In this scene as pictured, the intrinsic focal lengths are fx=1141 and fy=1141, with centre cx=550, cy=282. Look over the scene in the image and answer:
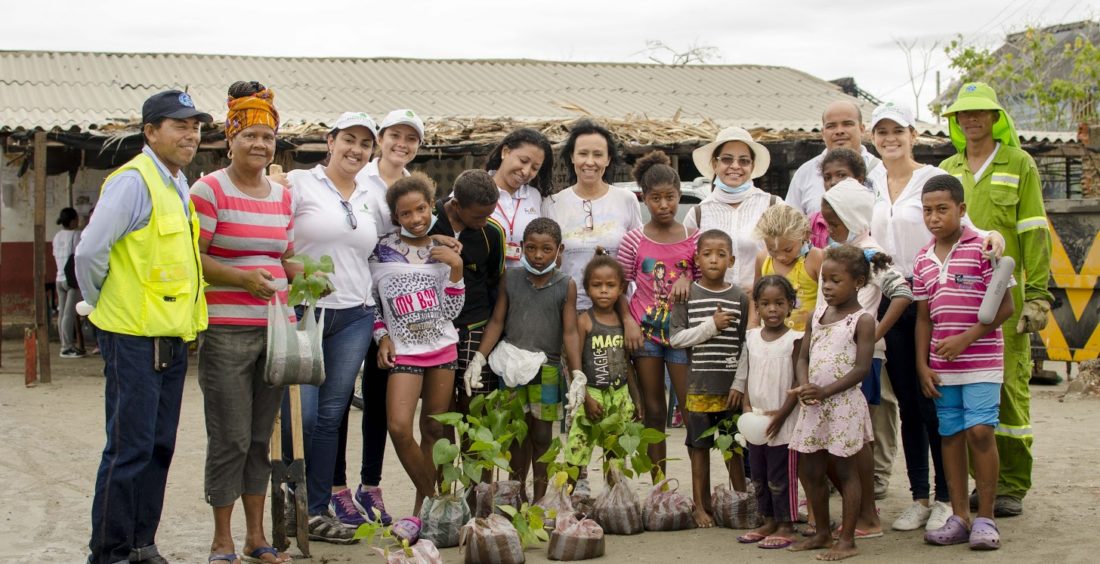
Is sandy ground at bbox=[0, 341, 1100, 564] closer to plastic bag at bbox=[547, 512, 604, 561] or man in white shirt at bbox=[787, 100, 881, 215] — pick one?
plastic bag at bbox=[547, 512, 604, 561]

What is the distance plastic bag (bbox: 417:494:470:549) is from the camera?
509 centimetres

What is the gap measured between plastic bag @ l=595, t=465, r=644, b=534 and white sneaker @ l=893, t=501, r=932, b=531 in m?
1.22

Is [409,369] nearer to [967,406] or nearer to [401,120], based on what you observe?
[401,120]

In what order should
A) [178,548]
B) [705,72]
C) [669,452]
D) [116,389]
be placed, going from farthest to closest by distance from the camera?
[705,72]
[669,452]
[178,548]
[116,389]

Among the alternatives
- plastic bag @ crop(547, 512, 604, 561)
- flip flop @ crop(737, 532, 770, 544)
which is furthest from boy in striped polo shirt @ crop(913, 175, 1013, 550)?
plastic bag @ crop(547, 512, 604, 561)

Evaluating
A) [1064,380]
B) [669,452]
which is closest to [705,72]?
[1064,380]

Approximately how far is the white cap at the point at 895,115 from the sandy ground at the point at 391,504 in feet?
6.48

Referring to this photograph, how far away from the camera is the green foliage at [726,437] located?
5.18m

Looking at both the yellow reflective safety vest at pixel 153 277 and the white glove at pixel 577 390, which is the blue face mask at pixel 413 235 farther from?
the yellow reflective safety vest at pixel 153 277

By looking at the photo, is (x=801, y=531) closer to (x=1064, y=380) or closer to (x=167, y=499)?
(x=167, y=499)

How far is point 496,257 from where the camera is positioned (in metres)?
5.47

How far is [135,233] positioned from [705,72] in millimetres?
18960

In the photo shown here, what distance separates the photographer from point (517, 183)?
5.74 meters

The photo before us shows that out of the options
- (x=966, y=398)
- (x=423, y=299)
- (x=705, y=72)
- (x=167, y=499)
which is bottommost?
(x=167, y=499)
